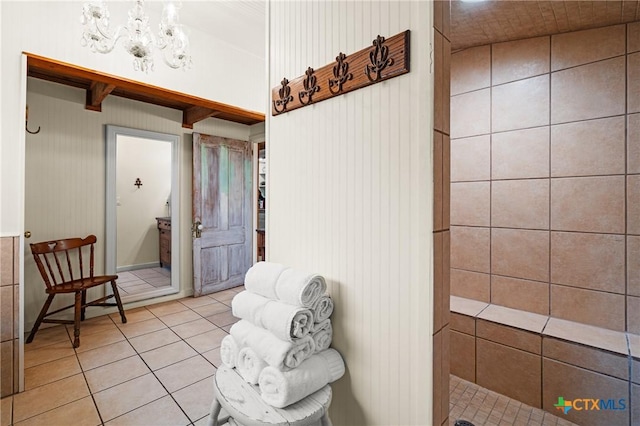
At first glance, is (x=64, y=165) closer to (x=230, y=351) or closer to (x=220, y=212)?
(x=220, y=212)

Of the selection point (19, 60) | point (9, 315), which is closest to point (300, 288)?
point (9, 315)

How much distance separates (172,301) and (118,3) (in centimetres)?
306

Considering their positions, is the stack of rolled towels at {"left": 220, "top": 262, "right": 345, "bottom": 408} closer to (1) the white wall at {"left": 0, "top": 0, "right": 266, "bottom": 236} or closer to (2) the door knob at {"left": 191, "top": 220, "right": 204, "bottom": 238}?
(1) the white wall at {"left": 0, "top": 0, "right": 266, "bottom": 236}

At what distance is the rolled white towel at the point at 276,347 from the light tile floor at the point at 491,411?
1.22 metres

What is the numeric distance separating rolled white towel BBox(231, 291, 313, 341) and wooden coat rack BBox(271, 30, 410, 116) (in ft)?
2.70

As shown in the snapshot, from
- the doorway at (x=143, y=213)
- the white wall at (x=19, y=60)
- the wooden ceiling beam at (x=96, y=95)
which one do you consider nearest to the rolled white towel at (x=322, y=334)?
the white wall at (x=19, y=60)

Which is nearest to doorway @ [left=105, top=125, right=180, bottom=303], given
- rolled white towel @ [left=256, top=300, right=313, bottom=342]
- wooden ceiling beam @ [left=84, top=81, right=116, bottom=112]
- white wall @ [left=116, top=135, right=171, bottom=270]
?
white wall @ [left=116, top=135, right=171, bottom=270]

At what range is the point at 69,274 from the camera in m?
3.07

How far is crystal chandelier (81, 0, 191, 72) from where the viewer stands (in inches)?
70.5

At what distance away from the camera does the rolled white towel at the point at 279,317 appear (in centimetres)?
101

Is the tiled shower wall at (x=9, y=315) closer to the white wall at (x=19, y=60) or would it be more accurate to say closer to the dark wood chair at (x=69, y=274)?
the white wall at (x=19, y=60)

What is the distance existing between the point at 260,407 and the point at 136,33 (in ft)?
7.34

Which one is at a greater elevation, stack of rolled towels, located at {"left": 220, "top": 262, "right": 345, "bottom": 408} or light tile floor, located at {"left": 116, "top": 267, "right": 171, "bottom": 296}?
stack of rolled towels, located at {"left": 220, "top": 262, "right": 345, "bottom": 408}

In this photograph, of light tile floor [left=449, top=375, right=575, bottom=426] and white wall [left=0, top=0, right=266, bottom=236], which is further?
white wall [left=0, top=0, right=266, bottom=236]
